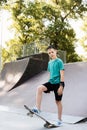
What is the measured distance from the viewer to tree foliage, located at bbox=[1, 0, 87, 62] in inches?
1336

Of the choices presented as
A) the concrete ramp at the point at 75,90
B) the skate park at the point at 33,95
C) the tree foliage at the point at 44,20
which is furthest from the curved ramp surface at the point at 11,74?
the tree foliage at the point at 44,20

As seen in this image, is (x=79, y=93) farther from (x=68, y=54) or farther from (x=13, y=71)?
(x=68, y=54)

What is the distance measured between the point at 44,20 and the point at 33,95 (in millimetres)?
24644

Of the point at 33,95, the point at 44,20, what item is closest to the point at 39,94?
the point at 33,95

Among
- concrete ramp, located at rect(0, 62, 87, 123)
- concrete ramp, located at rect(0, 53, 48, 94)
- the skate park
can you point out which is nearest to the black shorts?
the skate park

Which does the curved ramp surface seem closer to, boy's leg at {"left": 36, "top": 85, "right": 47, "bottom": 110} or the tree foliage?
boy's leg at {"left": 36, "top": 85, "right": 47, "bottom": 110}

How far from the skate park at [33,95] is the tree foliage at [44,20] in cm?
1827

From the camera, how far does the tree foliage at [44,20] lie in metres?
33.9

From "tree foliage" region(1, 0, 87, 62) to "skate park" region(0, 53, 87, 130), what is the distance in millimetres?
18265

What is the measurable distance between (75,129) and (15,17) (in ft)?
95.5

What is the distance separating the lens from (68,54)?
35.9 meters

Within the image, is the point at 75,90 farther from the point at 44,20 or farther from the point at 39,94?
the point at 44,20

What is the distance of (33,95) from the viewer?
10898mm

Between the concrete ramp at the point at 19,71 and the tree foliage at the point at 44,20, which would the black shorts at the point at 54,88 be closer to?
the concrete ramp at the point at 19,71
